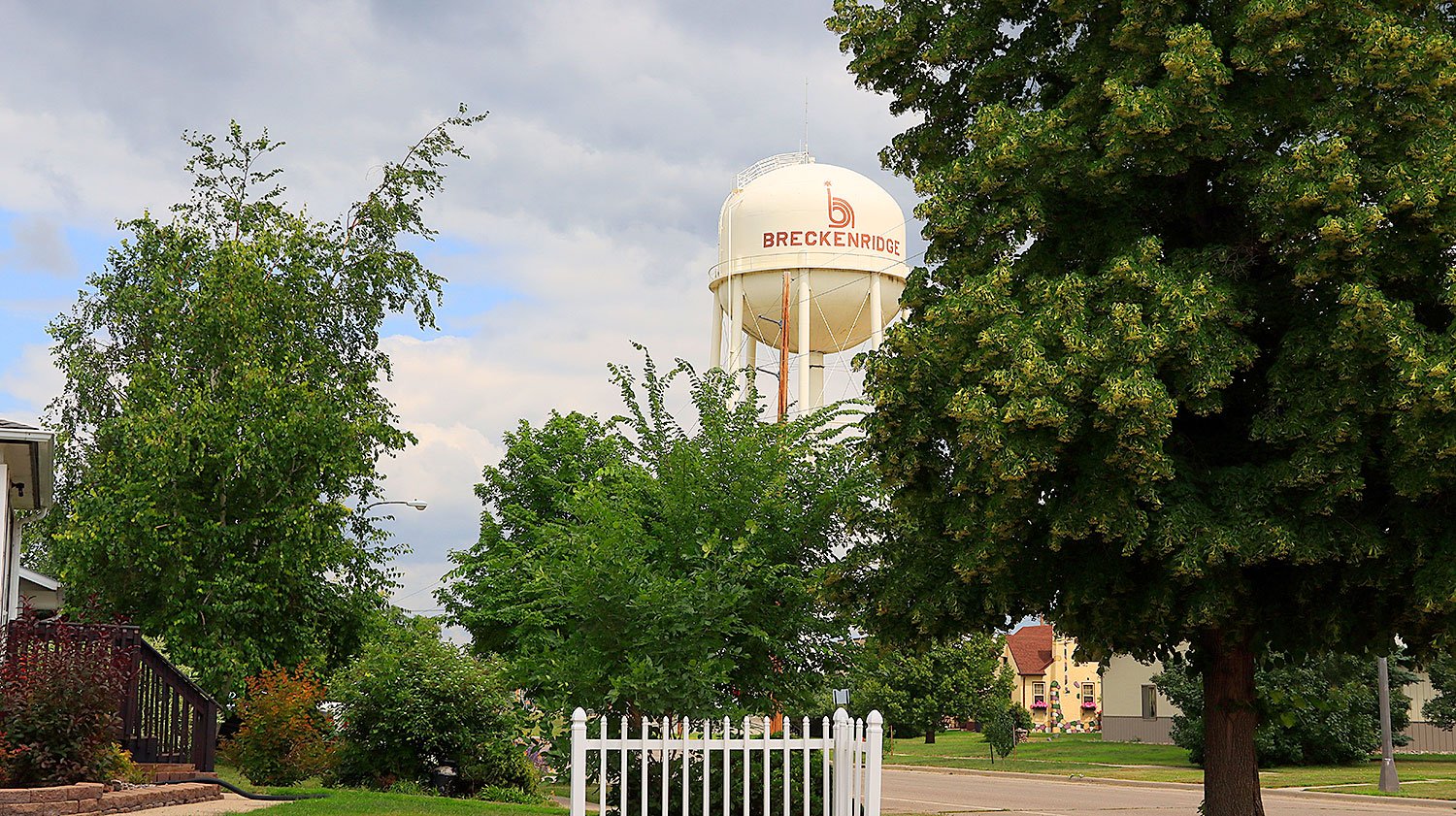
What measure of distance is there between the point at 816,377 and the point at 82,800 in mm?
27995

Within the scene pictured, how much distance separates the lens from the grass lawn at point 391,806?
13.8 m

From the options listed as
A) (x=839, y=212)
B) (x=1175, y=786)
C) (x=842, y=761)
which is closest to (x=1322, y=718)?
(x=1175, y=786)

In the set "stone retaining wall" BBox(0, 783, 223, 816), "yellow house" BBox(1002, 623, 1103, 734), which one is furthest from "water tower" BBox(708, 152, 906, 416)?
"yellow house" BBox(1002, 623, 1103, 734)

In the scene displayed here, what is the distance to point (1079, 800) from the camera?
26297 millimetres

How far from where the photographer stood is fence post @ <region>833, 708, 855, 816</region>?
11.2 metres

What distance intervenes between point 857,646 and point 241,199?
21039 millimetres

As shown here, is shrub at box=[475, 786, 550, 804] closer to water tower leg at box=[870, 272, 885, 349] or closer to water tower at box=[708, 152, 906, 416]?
water tower at box=[708, 152, 906, 416]

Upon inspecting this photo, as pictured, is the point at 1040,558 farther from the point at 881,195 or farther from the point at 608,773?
the point at 881,195

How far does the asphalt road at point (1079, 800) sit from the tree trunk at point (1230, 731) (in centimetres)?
842

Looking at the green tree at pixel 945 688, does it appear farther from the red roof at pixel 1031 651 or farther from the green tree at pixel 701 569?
the red roof at pixel 1031 651

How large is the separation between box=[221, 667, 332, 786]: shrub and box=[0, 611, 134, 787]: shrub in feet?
15.0

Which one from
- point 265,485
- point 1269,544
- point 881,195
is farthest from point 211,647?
point 881,195

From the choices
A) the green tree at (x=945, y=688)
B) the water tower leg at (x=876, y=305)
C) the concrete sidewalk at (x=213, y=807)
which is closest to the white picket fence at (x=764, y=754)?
the concrete sidewalk at (x=213, y=807)

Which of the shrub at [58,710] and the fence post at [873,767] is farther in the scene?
the shrub at [58,710]
